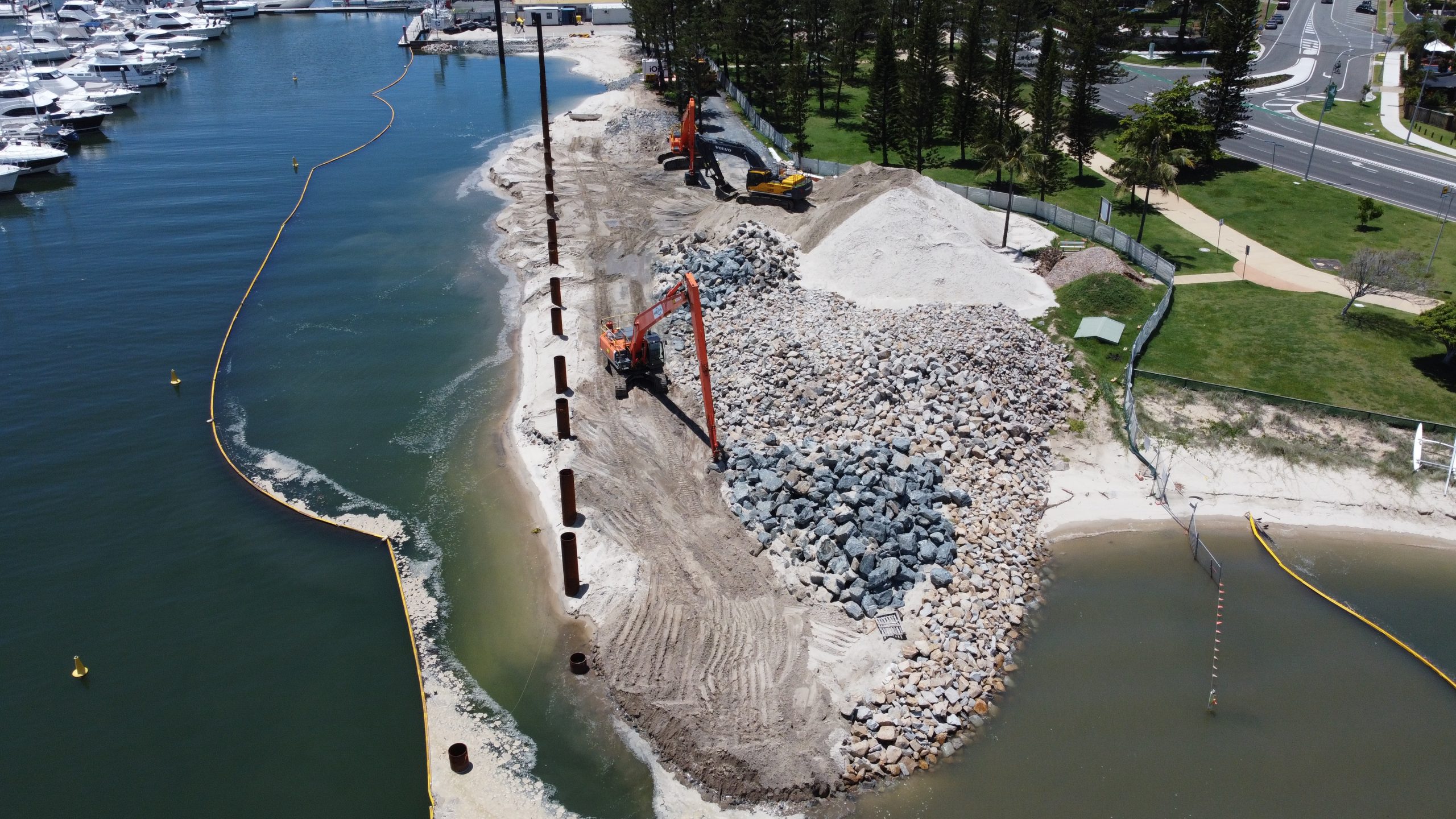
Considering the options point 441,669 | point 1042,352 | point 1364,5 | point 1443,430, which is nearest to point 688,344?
point 1042,352

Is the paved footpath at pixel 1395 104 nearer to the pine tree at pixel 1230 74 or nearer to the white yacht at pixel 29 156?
the pine tree at pixel 1230 74

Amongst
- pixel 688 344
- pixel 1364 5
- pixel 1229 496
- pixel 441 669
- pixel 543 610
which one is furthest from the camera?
pixel 1364 5

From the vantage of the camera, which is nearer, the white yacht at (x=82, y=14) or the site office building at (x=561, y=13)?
the white yacht at (x=82, y=14)

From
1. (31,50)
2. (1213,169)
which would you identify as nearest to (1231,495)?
(1213,169)

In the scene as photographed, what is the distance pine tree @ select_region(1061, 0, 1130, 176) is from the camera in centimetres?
5728

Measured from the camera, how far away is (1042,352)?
36.7 metres

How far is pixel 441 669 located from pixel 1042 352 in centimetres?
2497

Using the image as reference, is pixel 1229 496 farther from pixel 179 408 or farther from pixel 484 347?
pixel 179 408

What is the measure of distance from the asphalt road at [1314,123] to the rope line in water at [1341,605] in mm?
32140

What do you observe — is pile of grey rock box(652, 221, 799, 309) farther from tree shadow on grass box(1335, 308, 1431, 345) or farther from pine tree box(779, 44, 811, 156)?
tree shadow on grass box(1335, 308, 1431, 345)

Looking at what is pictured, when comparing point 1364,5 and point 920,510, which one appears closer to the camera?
point 920,510

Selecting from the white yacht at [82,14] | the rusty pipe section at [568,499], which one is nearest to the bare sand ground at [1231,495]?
the rusty pipe section at [568,499]

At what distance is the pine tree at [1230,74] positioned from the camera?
57312mm

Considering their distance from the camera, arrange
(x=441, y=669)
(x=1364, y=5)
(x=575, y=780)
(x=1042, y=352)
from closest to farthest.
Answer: (x=575, y=780), (x=441, y=669), (x=1042, y=352), (x=1364, y=5)
